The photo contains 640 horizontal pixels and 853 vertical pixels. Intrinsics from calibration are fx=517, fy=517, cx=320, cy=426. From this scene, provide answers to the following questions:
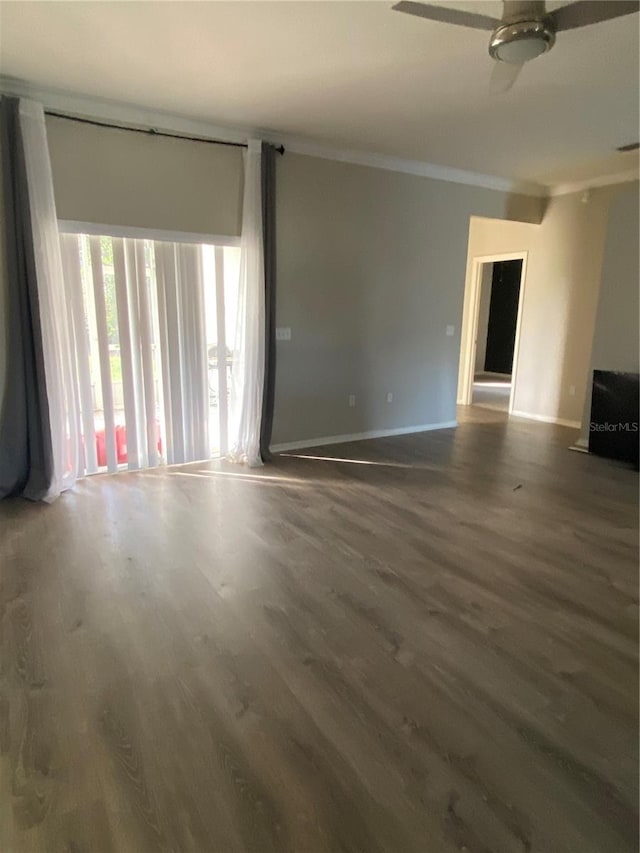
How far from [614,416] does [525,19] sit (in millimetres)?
3966

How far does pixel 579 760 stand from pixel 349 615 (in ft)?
3.56

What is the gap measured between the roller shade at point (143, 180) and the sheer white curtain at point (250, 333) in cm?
14

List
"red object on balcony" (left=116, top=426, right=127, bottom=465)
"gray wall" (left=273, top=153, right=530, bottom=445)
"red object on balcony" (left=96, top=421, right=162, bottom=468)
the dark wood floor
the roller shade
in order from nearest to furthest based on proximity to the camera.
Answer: the dark wood floor < the roller shade < "red object on balcony" (left=96, top=421, right=162, bottom=468) < "red object on balcony" (left=116, top=426, right=127, bottom=465) < "gray wall" (left=273, top=153, right=530, bottom=445)

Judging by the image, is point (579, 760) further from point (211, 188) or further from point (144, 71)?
point (211, 188)

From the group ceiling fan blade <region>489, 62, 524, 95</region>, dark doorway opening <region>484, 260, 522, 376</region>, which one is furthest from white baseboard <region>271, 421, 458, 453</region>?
dark doorway opening <region>484, 260, 522, 376</region>

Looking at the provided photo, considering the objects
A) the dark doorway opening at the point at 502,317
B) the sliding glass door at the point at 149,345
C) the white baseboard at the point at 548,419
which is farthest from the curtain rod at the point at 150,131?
the dark doorway opening at the point at 502,317

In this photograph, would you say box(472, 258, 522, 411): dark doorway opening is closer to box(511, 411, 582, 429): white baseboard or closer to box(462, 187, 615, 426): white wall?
box(511, 411, 582, 429): white baseboard

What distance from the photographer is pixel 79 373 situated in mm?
4195

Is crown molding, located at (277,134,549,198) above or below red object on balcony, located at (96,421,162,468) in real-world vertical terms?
above

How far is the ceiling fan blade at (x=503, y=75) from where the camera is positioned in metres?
2.62

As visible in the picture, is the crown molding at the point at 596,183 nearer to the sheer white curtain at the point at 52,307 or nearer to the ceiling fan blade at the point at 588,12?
the ceiling fan blade at the point at 588,12

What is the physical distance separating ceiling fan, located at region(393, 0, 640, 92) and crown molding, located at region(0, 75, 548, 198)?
2.53 m

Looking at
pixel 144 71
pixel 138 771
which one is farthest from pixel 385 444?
pixel 138 771

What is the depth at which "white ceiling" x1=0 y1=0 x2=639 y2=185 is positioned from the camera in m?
2.71
